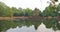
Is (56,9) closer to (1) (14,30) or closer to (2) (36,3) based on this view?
(2) (36,3)

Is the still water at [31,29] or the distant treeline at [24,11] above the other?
the distant treeline at [24,11]

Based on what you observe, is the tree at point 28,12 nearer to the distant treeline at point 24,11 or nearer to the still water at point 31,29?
the distant treeline at point 24,11

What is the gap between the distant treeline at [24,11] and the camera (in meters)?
1.21

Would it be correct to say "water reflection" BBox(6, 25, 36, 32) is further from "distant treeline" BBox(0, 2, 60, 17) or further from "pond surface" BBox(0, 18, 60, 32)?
"distant treeline" BBox(0, 2, 60, 17)

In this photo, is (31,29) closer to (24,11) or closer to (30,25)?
(30,25)

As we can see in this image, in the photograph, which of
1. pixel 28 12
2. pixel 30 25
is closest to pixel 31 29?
pixel 30 25

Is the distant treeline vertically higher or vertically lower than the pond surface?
higher

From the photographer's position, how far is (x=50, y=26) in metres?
1.22

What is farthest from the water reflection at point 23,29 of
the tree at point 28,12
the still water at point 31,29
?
the tree at point 28,12

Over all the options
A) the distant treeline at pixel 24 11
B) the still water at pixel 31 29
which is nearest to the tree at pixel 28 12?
the distant treeline at pixel 24 11

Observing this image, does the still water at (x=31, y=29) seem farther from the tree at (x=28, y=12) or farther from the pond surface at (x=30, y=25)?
the tree at (x=28, y=12)

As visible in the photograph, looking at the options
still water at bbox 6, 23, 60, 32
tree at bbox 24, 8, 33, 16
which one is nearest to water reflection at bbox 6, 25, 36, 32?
still water at bbox 6, 23, 60, 32

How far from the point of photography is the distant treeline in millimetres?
1215

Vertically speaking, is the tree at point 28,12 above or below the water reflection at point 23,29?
above
